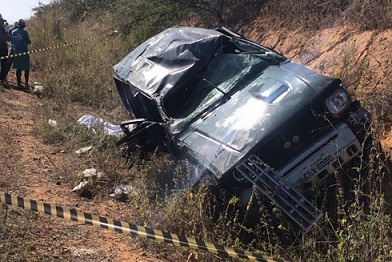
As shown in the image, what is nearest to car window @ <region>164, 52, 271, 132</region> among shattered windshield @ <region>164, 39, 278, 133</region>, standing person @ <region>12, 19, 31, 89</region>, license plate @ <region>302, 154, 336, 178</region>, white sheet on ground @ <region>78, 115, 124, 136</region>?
shattered windshield @ <region>164, 39, 278, 133</region>

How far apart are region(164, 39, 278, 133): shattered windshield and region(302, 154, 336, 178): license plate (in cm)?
121

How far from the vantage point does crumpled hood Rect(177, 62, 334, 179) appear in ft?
12.5

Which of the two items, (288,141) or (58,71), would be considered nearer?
(288,141)

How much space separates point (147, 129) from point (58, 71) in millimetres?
7168

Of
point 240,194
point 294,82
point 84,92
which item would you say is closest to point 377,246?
point 240,194

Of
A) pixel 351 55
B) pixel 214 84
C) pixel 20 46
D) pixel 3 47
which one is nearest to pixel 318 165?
pixel 214 84

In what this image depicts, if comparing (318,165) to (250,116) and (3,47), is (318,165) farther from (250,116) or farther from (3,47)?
(3,47)

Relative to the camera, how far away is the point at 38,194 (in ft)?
15.9

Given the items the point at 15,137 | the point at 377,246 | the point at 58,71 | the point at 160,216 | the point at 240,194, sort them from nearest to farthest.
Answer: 1. the point at 377,246
2. the point at 240,194
3. the point at 160,216
4. the point at 15,137
5. the point at 58,71

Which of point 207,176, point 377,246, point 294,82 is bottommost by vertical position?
point 377,246

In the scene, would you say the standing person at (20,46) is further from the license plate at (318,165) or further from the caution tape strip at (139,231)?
the license plate at (318,165)

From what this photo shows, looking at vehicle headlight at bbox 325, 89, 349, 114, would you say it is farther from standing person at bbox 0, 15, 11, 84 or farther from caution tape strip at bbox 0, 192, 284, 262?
standing person at bbox 0, 15, 11, 84

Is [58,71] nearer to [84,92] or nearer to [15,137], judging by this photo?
[84,92]

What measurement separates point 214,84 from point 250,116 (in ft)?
3.10
